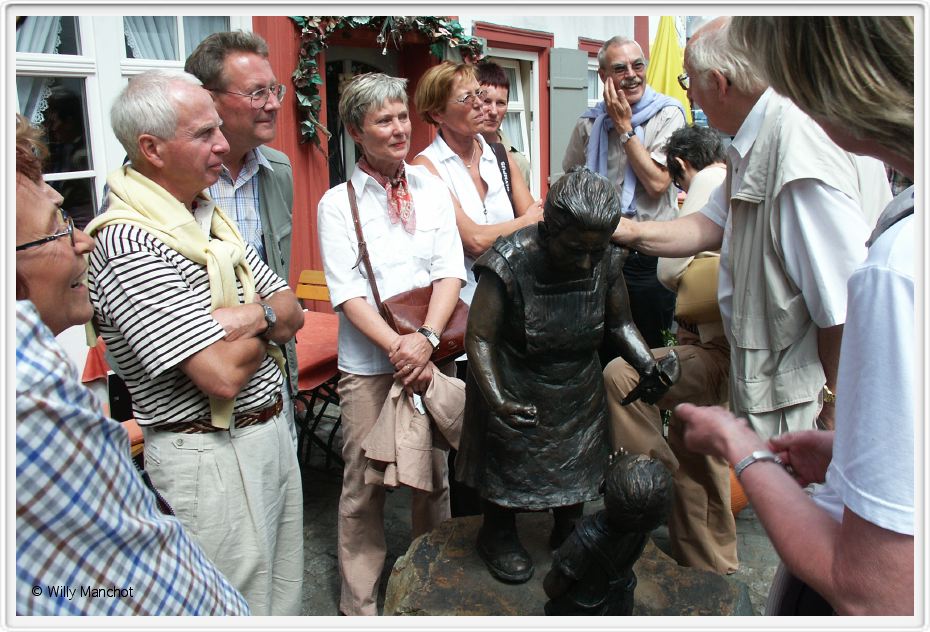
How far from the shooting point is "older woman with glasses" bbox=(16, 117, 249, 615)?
1.00m

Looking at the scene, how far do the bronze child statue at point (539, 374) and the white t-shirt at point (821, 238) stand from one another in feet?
1.81

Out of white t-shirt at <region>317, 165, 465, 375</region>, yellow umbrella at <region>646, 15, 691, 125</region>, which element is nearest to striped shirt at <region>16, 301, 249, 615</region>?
white t-shirt at <region>317, 165, 465, 375</region>

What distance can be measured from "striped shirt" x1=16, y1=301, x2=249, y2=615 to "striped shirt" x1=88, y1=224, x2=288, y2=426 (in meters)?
Answer: 0.93

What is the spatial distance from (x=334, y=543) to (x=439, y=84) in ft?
7.63

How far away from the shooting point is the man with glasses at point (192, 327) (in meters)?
2.06

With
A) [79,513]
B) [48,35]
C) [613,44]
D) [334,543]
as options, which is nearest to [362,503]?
[334,543]

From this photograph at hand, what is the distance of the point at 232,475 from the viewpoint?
2.33m

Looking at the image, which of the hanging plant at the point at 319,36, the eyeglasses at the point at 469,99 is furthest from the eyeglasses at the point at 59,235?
the hanging plant at the point at 319,36

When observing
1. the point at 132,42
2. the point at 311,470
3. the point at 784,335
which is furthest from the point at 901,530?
the point at 132,42

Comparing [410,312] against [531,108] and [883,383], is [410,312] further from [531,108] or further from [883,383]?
[531,108]

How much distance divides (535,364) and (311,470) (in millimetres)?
2698

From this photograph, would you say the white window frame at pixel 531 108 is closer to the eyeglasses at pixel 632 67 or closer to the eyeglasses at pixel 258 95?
the eyeglasses at pixel 632 67

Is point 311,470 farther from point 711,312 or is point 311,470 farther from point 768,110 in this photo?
point 768,110

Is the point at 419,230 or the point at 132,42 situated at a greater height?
the point at 132,42
